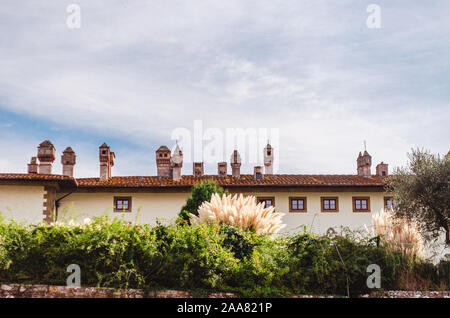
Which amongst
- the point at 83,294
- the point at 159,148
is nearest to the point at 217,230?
the point at 83,294

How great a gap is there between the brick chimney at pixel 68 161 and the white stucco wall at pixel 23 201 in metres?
3.29

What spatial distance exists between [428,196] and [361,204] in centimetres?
1320

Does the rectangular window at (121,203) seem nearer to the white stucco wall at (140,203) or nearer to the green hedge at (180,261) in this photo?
the white stucco wall at (140,203)

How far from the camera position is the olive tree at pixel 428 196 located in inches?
458

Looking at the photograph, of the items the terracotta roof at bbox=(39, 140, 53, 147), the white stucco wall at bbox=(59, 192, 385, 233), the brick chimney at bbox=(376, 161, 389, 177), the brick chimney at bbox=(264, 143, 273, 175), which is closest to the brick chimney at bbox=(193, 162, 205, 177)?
the white stucco wall at bbox=(59, 192, 385, 233)

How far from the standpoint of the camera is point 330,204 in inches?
967

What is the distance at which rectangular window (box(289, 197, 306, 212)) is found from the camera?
955 inches

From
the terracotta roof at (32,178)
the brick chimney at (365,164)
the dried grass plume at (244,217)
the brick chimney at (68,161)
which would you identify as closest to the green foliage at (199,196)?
the dried grass plume at (244,217)

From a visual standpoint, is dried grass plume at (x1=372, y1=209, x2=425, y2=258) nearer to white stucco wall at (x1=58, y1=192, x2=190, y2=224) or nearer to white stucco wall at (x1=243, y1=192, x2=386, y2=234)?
white stucco wall at (x1=243, y1=192, x2=386, y2=234)

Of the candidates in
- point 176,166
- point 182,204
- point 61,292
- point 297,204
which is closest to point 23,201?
point 182,204

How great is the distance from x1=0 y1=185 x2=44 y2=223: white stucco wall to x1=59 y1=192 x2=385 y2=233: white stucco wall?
1965 millimetres

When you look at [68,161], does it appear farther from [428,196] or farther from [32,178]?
[428,196]
